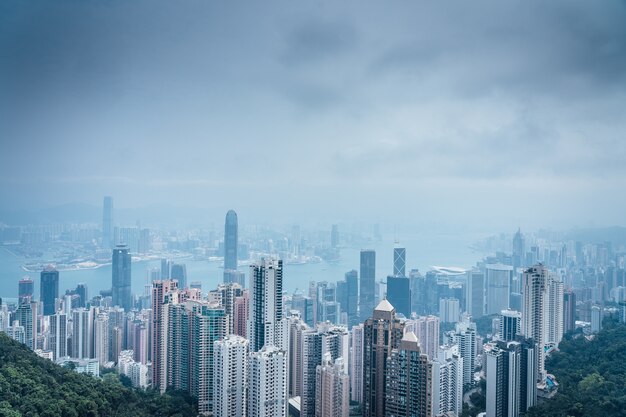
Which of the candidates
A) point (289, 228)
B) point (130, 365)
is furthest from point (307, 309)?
point (130, 365)

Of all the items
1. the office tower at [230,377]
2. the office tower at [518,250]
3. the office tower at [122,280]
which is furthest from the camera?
the office tower at [122,280]

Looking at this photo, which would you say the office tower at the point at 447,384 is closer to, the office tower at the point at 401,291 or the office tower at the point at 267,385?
the office tower at the point at 267,385

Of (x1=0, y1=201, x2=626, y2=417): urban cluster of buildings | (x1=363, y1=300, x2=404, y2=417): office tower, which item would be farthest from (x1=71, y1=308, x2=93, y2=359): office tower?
(x1=363, y1=300, x2=404, y2=417): office tower

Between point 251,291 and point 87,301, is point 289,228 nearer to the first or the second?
point 251,291

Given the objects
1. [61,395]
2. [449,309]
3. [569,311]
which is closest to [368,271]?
[449,309]

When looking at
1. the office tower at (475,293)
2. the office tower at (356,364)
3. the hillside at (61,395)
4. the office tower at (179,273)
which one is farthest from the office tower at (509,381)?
the office tower at (179,273)

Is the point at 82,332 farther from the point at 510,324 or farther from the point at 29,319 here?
the point at 510,324
